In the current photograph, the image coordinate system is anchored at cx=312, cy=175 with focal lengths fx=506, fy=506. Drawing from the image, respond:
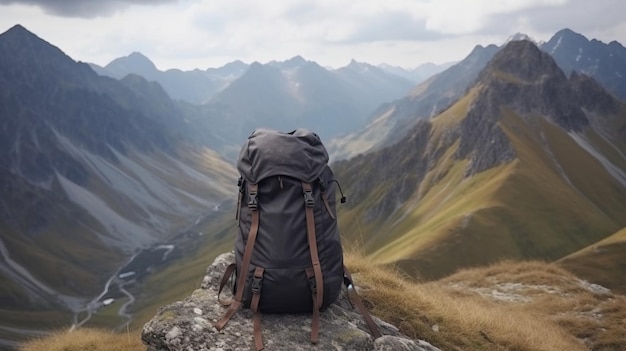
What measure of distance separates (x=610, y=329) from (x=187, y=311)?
14.3m

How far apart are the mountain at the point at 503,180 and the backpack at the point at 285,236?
33.9 m

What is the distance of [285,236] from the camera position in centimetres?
762

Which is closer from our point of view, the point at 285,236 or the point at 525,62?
the point at 285,236

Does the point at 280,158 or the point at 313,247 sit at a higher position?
the point at 280,158

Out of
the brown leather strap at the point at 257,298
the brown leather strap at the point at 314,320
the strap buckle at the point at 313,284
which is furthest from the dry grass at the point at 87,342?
the strap buckle at the point at 313,284

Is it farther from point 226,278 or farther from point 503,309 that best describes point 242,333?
point 503,309

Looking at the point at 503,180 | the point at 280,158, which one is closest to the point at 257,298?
the point at 280,158

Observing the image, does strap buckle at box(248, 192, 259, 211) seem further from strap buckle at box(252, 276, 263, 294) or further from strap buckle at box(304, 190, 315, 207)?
strap buckle at box(252, 276, 263, 294)

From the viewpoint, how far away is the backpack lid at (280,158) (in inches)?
307

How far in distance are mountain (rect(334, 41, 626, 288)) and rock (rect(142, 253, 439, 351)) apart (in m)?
33.5

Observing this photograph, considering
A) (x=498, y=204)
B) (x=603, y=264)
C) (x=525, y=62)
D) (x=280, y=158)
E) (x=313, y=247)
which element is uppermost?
(x=525, y=62)

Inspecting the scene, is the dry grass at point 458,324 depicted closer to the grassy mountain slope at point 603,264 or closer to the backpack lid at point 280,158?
the backpack lid at point 280,158

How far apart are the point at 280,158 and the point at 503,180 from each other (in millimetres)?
97241

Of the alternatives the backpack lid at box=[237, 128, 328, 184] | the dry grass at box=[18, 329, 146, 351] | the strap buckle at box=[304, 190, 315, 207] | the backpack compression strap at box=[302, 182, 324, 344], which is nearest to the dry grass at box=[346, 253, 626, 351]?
the backpack compression strap at box=[302, 182, 324, 344]
